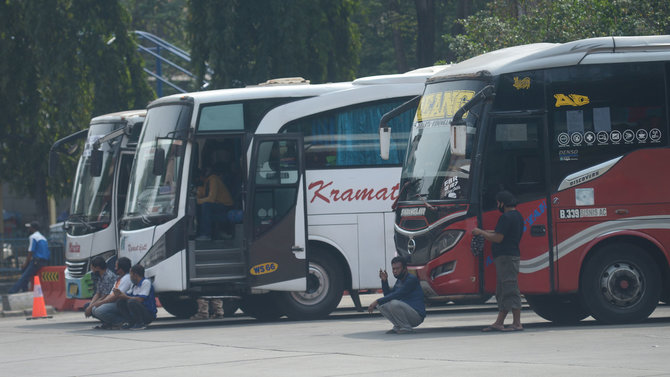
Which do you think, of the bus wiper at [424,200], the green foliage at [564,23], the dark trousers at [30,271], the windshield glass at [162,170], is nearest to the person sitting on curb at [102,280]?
the windshield glass at [162,170]

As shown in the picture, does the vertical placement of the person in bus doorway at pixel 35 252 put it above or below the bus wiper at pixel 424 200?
below

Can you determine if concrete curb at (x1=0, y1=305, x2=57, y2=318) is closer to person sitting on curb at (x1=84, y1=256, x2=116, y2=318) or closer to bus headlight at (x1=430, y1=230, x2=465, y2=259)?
person sitting on curb at (x1=84, y1=256, x2=116, y2=318)

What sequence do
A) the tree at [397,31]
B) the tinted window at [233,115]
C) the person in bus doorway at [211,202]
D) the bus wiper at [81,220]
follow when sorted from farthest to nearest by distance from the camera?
the tree at [397,31], the bus wiper at [81,220], the person in bus doorway at [211,202], the tinted window at [233,115]

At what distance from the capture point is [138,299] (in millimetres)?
16672

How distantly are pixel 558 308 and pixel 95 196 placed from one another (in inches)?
350

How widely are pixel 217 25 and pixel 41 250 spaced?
23.9 ft

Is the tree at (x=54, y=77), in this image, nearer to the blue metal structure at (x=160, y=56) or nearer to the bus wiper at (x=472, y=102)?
the blue metal structure at (x=160, y=56)

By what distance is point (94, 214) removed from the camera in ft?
65.9

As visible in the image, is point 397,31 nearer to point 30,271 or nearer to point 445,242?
point 30,271

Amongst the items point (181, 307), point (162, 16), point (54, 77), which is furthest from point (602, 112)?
point (162, 16)

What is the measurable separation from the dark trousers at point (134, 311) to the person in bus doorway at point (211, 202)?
1.38m

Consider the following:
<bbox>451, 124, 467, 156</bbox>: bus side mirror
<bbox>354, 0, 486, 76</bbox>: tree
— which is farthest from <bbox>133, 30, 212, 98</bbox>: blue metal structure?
<bbox>451, 124, 467, 156</bbox>: bus side mirror

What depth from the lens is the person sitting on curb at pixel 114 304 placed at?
16922 millimetres

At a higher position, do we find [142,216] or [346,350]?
[142,216]
